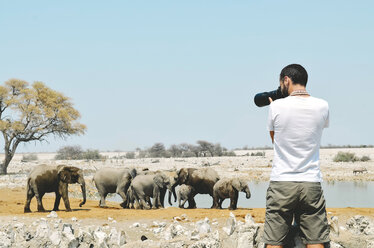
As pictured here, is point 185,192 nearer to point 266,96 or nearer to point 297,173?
point 266,96

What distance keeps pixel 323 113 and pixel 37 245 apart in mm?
4273

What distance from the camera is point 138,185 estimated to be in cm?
1577

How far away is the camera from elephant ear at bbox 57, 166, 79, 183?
10.6 m

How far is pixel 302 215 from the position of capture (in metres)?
3.73

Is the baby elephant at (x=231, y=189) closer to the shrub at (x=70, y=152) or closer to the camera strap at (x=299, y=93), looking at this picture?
the camera strap at (x=299, y=93)

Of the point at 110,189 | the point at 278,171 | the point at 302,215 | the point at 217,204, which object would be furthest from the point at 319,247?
the point at 110,189

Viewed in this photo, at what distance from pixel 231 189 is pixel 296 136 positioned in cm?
1141

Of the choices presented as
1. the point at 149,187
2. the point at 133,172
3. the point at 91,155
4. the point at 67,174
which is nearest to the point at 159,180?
the point at 149,187

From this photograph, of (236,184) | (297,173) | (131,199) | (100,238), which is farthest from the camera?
(131,199)

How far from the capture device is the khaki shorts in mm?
3629

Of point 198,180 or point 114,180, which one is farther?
point 114,180

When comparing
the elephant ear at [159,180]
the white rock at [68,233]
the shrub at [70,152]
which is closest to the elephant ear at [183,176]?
the elephant ear at [159,180]

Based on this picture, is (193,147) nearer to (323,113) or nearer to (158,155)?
(158,155)

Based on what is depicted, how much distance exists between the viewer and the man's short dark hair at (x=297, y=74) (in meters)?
3.83
